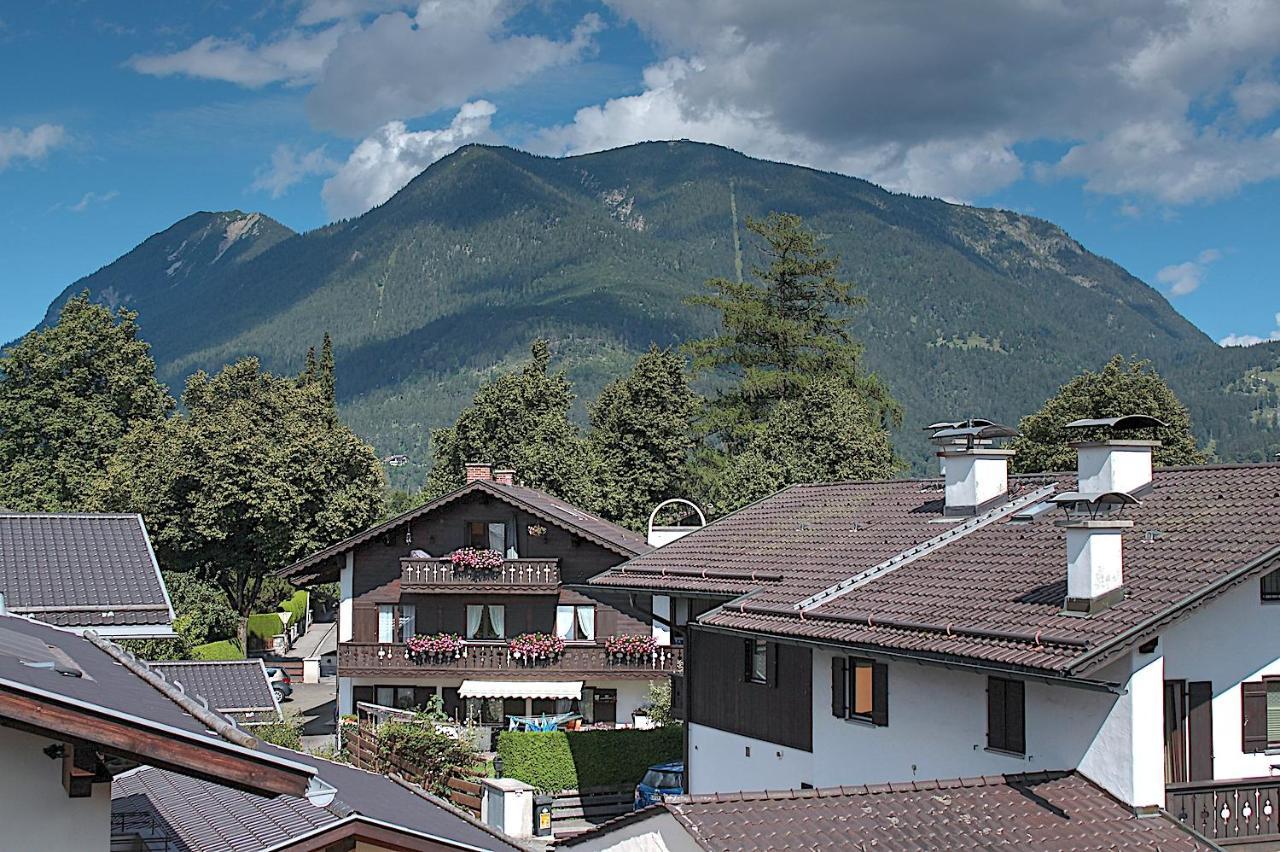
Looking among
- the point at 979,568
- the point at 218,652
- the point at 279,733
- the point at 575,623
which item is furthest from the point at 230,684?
the point at 218,652

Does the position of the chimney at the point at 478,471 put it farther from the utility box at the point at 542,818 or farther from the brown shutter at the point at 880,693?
the brown shutter at the point at 880,693

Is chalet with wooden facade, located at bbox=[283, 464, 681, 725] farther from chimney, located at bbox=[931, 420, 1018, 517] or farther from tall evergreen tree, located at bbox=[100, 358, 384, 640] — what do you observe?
chimney, located at bbox=[931, 420, 1018, 517]

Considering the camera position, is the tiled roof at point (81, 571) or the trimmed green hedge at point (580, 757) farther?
the trimmed green hedge at point (580, 757)

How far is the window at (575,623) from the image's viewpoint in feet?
137

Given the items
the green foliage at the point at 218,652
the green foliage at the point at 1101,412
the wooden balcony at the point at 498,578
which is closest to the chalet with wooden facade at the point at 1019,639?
the wooden balcony at the point at 498,578

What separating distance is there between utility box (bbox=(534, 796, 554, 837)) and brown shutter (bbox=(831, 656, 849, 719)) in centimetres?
932

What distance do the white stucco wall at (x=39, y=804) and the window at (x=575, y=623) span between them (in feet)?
117

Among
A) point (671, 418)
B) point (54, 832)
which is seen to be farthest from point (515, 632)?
point (54, 832)

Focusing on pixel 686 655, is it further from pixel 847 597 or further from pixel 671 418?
pixel 671 418

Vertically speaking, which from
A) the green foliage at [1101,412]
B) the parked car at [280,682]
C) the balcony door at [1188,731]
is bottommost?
the parked car at [280,682]

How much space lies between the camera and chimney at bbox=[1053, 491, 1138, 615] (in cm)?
1490

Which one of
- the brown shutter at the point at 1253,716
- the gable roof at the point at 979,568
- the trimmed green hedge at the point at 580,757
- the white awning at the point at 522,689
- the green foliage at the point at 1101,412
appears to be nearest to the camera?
the gable roof at the point at 979,568

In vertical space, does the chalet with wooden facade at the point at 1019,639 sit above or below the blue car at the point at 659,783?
above

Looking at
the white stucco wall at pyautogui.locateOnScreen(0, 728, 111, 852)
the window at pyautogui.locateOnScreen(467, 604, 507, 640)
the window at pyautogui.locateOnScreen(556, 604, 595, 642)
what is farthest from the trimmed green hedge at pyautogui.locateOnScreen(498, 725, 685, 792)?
the white stucco wall at pyautogui.locateOnScreen(0, 728, 111, 852)
